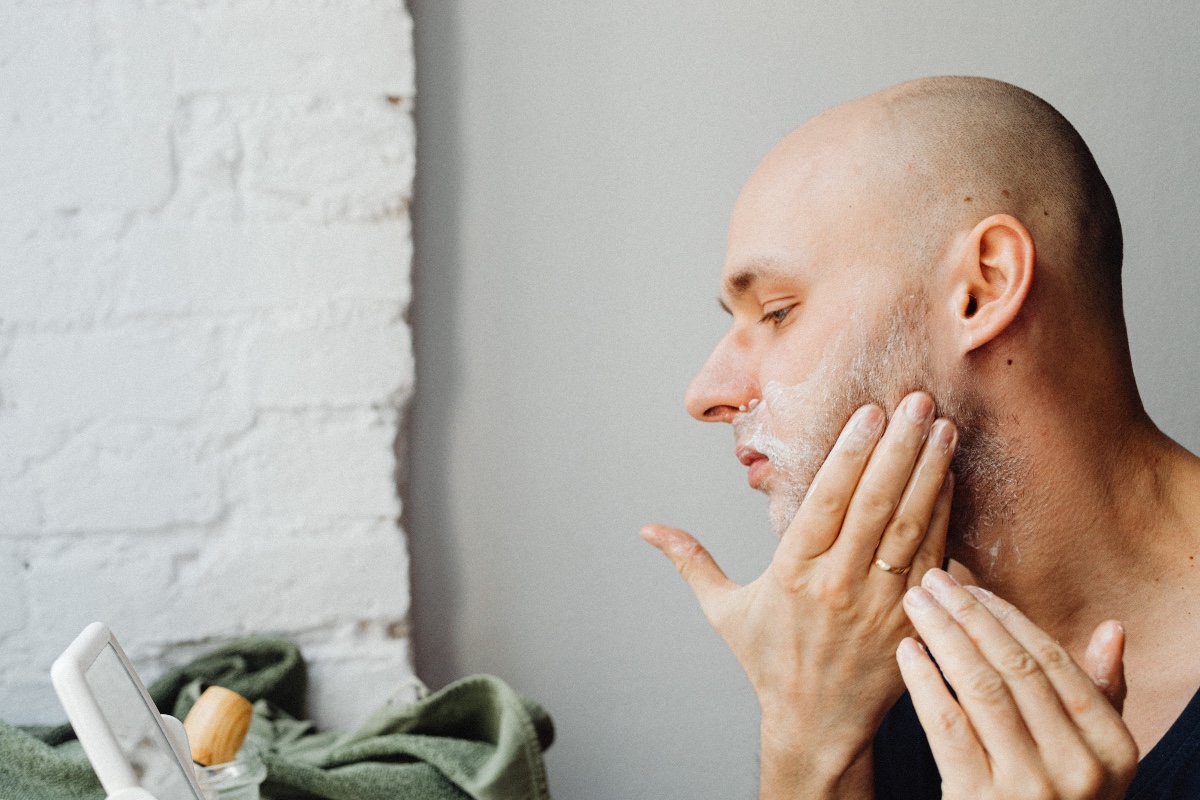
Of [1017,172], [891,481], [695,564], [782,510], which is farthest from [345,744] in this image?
[1017,172]

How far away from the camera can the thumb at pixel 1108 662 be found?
1.98 ft

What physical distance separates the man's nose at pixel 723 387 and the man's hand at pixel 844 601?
0.36 ft

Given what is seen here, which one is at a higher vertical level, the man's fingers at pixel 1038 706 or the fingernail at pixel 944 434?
the fingernail at pixel 944 434

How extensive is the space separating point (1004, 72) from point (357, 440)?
973mm

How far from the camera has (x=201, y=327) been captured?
1.12 meters

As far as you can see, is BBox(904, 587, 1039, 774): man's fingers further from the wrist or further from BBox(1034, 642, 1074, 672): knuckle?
the wrist

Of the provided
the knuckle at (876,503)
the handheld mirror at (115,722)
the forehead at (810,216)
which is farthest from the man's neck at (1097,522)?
the handheld mirror at (115,722)

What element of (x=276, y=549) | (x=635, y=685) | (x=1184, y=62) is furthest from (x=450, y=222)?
(x=1184, y=62)

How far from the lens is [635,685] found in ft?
4.33

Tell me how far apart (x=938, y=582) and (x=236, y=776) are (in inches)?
23.5

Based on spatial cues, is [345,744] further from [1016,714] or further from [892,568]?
[1016,714]

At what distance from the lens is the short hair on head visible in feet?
2.63

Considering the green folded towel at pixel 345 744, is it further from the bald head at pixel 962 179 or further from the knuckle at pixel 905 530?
the bald head at pixel 962 179

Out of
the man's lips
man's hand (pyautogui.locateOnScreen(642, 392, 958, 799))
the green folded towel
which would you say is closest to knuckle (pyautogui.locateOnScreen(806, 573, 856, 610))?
man's hand (pyautogui.locateOnScreen(642, 392, 958, 799))
